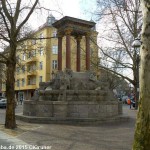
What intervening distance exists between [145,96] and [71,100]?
1359 cm

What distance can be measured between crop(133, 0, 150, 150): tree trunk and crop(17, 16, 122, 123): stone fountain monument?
10878mm

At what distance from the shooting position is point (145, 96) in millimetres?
7035

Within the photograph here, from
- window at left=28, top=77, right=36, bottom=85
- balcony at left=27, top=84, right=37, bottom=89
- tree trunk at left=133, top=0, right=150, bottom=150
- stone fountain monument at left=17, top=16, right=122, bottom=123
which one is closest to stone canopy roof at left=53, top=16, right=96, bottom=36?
stone fountain monument at left=17, top=16, right=122, bottom=123

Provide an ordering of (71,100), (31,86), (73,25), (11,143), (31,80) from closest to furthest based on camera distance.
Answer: (11,143)
(71,100)
(73,25)
(31,86)
(31,80)

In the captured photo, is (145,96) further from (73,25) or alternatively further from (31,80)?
(31,80)

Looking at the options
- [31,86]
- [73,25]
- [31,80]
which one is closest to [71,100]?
[73,25]

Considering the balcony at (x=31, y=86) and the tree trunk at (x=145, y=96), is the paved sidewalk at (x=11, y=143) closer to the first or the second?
the tree trunk at (x=145, y=96)

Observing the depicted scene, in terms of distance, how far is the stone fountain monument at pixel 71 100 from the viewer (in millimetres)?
18891

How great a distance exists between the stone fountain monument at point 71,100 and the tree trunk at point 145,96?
10.9 meters

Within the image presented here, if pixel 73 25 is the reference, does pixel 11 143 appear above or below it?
below

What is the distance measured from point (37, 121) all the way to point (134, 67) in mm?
19491

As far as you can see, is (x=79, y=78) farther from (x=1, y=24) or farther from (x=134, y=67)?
(x=134, y=67)

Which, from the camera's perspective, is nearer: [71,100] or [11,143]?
[11,143]

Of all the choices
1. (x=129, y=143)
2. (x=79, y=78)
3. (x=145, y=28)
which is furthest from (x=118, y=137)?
(x=79, y=78)
